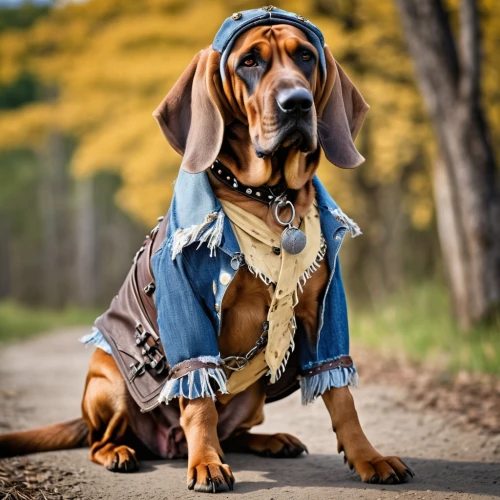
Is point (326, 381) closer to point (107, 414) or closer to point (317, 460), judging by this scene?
point (317, 460)

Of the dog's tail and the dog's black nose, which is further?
the dog's tail

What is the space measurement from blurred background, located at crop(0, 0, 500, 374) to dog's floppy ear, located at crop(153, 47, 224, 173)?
12.4 ft

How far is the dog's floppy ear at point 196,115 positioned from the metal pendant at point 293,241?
16.5 inches

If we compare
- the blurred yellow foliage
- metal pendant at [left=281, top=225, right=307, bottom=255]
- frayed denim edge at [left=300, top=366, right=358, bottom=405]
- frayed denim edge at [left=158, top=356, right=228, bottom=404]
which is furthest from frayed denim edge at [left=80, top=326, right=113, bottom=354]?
the blurred yellow foliage

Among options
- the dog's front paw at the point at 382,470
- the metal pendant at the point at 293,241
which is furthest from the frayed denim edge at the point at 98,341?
the dog's front paw at the point at 382,470

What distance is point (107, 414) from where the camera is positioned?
3.50 meters

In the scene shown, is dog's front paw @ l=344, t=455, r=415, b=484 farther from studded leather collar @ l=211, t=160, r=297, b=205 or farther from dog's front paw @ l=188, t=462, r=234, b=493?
studded leather collar @ l=211, t=160, r=297, b=205

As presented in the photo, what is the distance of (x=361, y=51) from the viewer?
10.7 meters

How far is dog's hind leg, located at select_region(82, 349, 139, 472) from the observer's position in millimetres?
3467

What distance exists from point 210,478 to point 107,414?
0.80m

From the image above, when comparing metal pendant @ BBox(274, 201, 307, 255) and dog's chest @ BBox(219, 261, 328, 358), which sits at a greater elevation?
metal pendant @ BBox(274, 201, 307, 255)

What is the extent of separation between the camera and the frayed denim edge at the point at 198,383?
305 centimetres

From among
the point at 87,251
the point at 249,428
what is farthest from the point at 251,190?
the point at 87,251

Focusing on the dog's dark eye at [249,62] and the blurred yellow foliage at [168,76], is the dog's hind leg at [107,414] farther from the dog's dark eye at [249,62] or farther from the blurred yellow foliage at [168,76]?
the blurred yellow foliage at [168,76]
